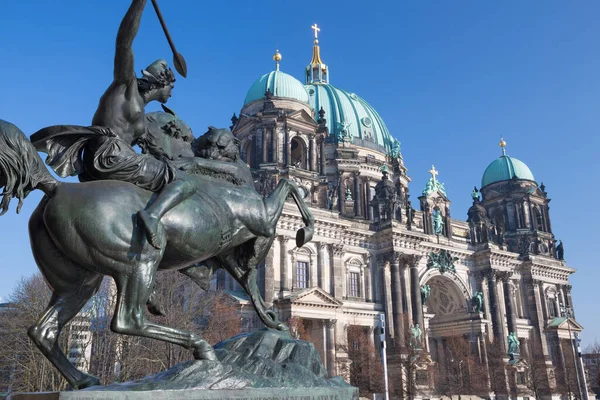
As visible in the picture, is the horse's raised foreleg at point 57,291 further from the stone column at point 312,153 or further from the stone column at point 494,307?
the stone column at point 494,307

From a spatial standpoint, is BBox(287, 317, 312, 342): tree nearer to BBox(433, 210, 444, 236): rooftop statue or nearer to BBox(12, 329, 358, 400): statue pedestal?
BBox(433, 210, 444, 236): rooftop statue

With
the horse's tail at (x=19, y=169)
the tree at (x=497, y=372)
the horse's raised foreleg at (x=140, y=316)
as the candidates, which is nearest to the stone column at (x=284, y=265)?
the tree at (x=497, y=372)

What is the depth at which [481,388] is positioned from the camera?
53.8 meters

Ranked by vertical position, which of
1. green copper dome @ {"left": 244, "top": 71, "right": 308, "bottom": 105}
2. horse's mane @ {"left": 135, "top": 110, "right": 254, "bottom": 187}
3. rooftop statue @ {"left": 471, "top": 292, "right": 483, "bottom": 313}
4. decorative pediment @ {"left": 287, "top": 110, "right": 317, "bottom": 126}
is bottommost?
horse's mane @ {"left": 135, "top": 110, "right": 254, "bottom": 187}

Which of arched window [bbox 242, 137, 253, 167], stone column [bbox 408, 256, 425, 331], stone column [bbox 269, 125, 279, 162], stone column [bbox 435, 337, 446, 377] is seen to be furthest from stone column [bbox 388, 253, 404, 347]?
arched window [bbox 242, 137, 253, 167]

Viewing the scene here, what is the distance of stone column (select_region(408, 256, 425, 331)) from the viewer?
5190 centimetres

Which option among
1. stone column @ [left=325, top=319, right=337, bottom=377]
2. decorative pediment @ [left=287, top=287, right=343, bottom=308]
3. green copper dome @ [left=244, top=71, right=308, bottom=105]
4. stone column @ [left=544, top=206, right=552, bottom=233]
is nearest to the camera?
decorative pediment @ [left=287, top=287, right=343, bottom=308]

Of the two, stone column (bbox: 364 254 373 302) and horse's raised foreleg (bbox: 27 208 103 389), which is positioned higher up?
stone column (bbox: 364 254 373 302)

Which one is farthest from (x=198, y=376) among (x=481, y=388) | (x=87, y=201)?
(x=481, y=388)

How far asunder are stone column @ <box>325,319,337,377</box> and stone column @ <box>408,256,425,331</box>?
9474mm

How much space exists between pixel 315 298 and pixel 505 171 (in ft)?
141

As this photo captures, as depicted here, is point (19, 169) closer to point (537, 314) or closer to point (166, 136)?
point (166, 136)

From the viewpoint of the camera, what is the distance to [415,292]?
175ft

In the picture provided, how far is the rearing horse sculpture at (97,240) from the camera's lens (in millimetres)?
4699
